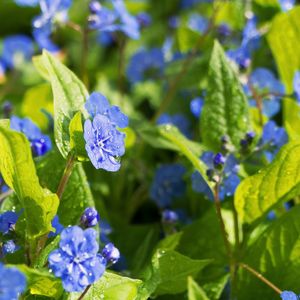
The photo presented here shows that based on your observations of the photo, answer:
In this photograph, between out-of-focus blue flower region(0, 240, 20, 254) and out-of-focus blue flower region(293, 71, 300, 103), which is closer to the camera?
out-of-focus blue flower region(0, 240, 20, 254)

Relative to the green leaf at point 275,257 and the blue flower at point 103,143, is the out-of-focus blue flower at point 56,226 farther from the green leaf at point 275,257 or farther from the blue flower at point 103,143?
the green leaf at point 275,257

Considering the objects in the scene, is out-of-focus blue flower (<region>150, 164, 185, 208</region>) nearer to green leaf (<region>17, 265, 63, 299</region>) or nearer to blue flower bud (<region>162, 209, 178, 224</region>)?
blue flower bud (<region>162, 209, 178, 224</region>)

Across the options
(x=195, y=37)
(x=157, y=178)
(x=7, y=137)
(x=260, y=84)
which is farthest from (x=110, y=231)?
(x=195, y=37)

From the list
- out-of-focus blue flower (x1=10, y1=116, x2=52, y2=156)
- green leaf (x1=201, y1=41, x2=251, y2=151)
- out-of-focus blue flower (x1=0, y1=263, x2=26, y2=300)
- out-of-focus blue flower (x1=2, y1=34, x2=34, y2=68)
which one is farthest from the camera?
out-of-focus blue flower (x1=2, y1=34, x2=34, y2=68)

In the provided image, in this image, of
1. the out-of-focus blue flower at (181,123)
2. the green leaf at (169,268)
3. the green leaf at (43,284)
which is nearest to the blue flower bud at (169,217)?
the green leaf at (169,268)

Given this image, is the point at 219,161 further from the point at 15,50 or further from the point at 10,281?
the point at 15,50

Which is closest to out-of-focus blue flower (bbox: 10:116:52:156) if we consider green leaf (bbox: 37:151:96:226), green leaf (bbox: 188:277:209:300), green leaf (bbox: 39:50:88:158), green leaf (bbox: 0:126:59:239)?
green leaf (bbox: 37:151:96:226)
